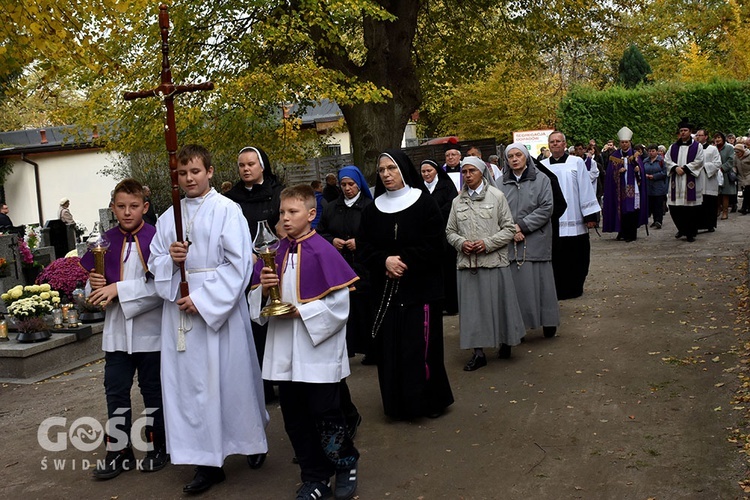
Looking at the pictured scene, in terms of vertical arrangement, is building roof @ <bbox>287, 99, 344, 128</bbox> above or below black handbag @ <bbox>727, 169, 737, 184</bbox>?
above

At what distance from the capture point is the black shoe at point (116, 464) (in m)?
6.06

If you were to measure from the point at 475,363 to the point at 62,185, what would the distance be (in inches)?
1371

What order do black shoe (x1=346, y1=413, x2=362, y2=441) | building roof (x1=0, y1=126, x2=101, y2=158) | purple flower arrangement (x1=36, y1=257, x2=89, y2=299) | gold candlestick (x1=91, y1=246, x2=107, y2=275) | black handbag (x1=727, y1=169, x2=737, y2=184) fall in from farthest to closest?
building roof (x1=0, y1=126, x2=101, y2=158), black handbag (x1=727, y1=169, x2=737, y2=184), purple flower arrangement (x1=36, y1=257, x2=89, y2=299), black shoe (x1=346, y1=413, x2=362, y2=441), gold candlestick (x1=91, y1=246, x2=107, y2=275)

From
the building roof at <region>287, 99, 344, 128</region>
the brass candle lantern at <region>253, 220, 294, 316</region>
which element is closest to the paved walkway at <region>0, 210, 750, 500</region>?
the brass candle lantern at <region>253, 220, 294, 316</region>

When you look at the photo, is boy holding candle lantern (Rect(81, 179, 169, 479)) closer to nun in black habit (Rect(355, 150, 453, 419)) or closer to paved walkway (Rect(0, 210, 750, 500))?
paved walkway (Rect(0, 210, 750, 500))

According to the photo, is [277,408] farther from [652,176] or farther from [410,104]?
[652,176]

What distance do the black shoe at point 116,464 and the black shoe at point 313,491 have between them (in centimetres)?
152

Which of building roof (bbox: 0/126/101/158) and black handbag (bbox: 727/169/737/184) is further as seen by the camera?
building roof (bbox: 0/126/101/158)

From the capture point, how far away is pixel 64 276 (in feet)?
38.1

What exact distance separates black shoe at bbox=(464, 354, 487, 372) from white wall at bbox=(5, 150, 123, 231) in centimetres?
3303

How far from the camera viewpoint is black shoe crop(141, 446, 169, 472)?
6145 mm

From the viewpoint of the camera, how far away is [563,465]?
18.6 ft

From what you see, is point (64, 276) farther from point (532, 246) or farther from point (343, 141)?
point (343, 141)

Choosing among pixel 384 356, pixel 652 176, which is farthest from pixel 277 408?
pixel 652 176
